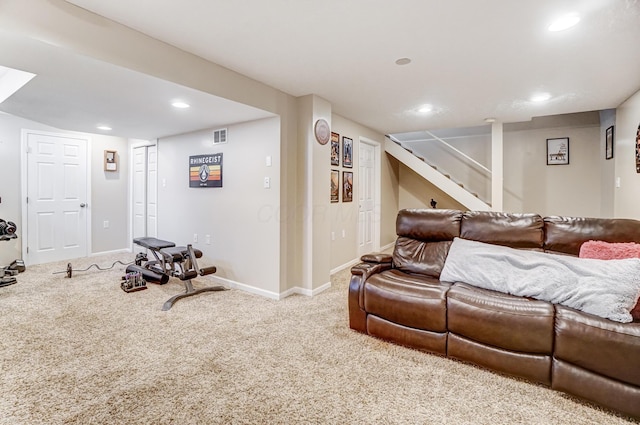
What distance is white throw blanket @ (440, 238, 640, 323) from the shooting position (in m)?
1.76

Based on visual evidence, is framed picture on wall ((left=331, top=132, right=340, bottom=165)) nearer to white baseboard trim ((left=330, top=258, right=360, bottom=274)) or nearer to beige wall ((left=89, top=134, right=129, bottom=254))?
white baseboard trim ((left=330, top=258, right=360, bottom=274))

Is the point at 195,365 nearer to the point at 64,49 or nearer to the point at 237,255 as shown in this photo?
the point at 237,255

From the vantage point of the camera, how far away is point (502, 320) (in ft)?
6.29

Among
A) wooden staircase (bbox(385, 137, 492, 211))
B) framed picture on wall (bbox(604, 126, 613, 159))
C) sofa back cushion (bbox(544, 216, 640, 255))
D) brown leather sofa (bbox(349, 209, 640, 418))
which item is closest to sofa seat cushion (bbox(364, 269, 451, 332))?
brown leather sofa (bbox(349, 209, 640, 418))

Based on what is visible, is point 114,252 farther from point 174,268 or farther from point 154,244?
point 174,268

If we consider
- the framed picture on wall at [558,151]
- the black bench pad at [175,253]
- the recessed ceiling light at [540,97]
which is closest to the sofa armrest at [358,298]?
the black bench pad at [175,253]

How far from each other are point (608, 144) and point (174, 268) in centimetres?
620

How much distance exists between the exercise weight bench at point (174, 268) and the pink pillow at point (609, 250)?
341 centimetres

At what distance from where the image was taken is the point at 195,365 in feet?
6.94

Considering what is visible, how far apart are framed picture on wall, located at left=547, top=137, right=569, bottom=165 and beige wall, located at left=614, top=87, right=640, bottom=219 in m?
1.25

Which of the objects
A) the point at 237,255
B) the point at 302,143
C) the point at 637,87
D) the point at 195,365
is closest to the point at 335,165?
the point at 302,143

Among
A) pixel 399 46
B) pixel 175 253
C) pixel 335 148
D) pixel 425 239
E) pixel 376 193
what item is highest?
pixel 399 46

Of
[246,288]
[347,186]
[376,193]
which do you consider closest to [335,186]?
[347,186]

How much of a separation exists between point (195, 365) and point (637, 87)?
493cm
